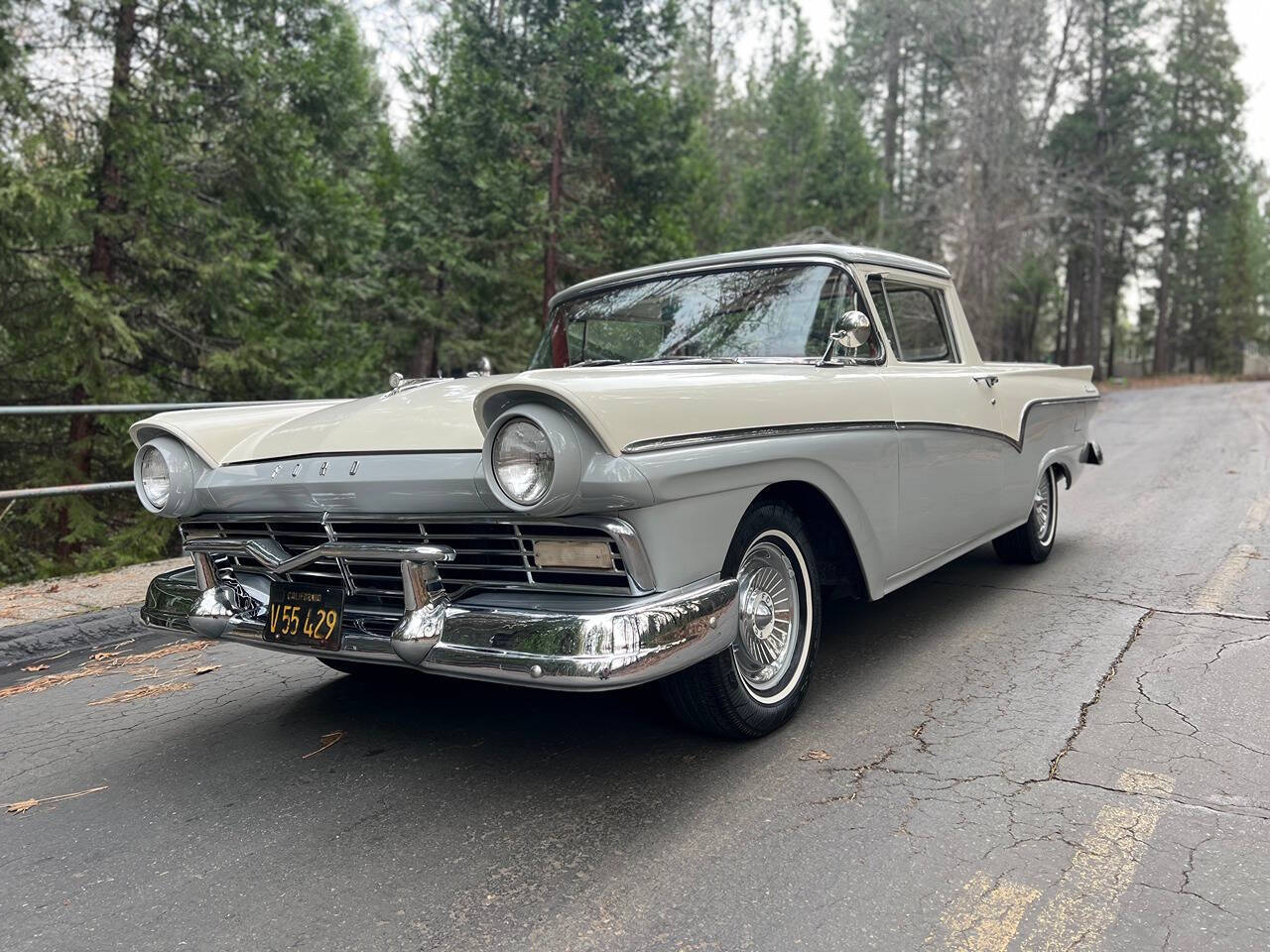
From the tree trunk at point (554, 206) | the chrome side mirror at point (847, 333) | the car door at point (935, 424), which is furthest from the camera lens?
the tree trunk at point (554, 206)

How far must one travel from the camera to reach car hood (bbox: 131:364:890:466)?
2.49 m

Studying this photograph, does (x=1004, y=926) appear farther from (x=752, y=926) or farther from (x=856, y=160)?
(x=856, y=160)

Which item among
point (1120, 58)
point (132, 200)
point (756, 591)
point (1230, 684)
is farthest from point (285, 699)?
point (1120, 58)

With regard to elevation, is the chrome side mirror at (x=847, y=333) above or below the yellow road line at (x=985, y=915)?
above

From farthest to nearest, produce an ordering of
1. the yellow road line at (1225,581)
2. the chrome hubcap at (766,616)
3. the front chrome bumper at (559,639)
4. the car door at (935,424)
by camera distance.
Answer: the yellow road line at (1225,581) < the car door at (935,424) < the chrome hubcap at (766,616) < the front chrome bumper at (559,639)

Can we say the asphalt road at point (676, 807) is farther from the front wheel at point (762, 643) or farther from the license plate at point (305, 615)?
the license plate at point (305, 615)

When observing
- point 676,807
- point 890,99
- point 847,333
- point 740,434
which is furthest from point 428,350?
point 890,99

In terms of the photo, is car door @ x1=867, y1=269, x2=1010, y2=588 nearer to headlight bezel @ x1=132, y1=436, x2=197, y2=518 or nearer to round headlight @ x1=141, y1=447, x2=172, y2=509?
headlight bezel @ x1=132, y1=436, x2=197, y2=518

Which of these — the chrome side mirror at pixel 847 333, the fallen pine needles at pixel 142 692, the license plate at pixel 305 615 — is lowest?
the fallen pine needles at pixel 142 692

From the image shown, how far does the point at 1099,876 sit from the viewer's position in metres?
2.22

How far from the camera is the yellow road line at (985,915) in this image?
6.52ft

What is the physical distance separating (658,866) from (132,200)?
34.3 feet

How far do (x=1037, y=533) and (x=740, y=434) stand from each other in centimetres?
346

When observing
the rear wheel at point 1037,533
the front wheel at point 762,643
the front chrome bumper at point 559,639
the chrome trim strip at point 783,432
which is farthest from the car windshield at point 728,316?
the rear wheel at point 1037,533
